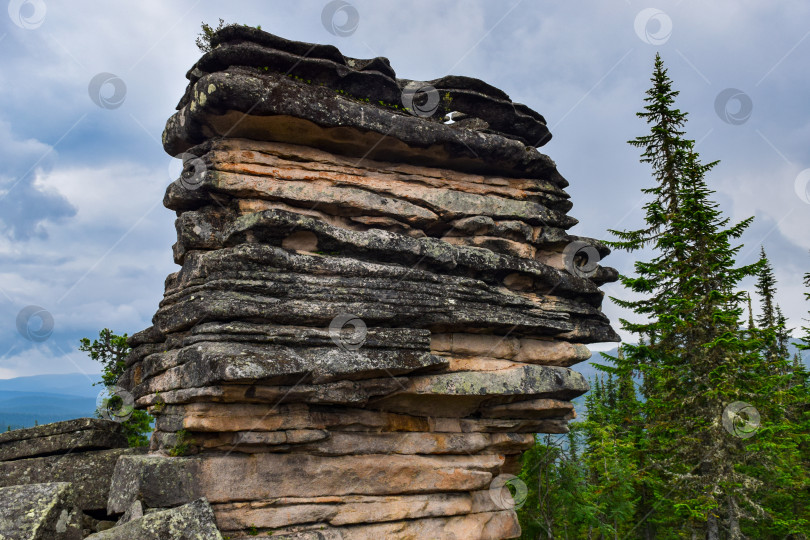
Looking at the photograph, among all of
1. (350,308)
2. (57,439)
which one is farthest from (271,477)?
(57,439)

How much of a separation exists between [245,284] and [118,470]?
4987 millimetres

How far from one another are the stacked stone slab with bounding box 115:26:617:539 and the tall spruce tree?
8460 millimetres

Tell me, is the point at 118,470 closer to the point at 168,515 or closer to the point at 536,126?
the point at 168,515

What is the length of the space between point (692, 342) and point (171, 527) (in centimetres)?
2183

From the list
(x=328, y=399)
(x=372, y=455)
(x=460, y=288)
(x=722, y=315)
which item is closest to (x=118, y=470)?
(x=328, y=399)

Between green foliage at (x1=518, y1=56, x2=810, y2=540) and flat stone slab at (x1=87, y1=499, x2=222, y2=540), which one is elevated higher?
green foliage at (x1=518, y1=56, x2=810, y2=540)
